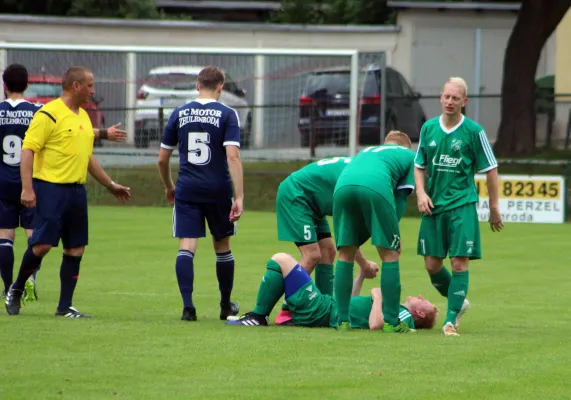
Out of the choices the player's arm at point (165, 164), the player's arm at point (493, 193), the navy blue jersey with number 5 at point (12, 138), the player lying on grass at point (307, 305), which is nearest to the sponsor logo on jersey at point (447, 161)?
the player's arm at point (493, 193)

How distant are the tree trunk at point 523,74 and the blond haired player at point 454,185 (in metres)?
17.9

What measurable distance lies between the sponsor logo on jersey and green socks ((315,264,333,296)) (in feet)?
5.33

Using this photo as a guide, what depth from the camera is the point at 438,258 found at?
9500 mm

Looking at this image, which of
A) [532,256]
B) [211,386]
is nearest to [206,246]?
[532,256]

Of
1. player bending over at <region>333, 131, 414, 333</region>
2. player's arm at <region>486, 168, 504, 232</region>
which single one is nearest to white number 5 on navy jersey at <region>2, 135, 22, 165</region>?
player bending over at <region>333, 131, 414, 333</region>

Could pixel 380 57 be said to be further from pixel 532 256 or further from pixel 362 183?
pixel 362 183

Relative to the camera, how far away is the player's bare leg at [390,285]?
9.26 meters

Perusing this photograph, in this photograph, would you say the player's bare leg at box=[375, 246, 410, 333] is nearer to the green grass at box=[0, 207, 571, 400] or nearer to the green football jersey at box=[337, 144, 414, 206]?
the green grass at box=[0, 207, 571, 400]

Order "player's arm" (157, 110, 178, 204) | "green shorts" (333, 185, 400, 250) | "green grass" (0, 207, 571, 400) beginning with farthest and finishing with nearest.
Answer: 1. "player's arm" (157, 110, 178, 204)
2. "green shorts" (333, 185, 400, 250)
3. "green grass" (0, 207, 571, 400)

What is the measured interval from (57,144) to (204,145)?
→ 1.15 meters

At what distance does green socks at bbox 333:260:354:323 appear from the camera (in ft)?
30.8

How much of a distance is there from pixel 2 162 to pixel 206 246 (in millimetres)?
6838

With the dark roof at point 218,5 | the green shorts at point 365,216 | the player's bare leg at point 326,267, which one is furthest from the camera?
the dark roof at point 218,5

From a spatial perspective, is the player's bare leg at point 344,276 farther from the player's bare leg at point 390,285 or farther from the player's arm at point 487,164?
the player's arm at point 487,164
